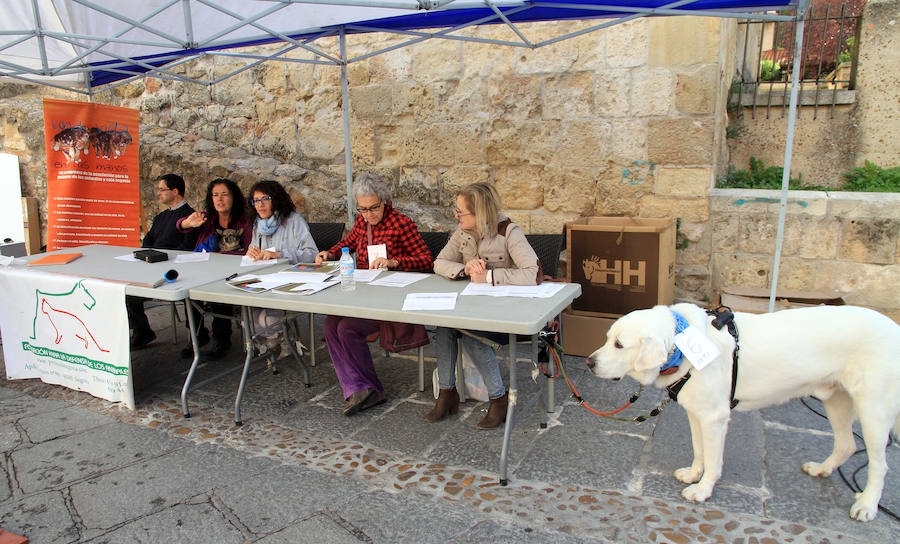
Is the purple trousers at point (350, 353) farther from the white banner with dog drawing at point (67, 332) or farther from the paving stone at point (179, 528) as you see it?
the white banner with dog drawing at point (67, 332)

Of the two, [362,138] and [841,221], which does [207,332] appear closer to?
[362,138]

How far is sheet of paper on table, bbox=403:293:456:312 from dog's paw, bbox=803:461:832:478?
1.67 metres

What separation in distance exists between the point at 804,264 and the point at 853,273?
0.30 metres

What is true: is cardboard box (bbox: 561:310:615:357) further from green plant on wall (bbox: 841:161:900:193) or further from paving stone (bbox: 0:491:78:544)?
paving stone (bbox: 0:491:78:544)

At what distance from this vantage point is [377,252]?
3.64 meters

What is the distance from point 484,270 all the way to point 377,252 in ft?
2.71

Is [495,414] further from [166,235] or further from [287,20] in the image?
[166,235]

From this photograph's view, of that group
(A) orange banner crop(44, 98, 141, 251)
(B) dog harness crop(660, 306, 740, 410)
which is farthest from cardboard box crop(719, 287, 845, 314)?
(A) orange banner crop(44, 98, 141, 251)

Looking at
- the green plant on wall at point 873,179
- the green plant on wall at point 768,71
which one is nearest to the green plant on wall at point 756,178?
the green plant on wall at point 873,179

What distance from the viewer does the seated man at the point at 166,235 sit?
460cm

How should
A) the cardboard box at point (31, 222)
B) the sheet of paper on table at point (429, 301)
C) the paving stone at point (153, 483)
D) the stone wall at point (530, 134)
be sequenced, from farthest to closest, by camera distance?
the cardboard box at point (31, 222), the stone wall at point (530, 134), the sheet of paper on table at point (429, 301), the paving stone at point (153, 483)

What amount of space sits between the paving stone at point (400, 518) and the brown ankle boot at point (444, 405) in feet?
2.33

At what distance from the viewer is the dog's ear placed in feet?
6.76

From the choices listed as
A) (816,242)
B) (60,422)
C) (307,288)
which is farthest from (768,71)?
(60,422)
